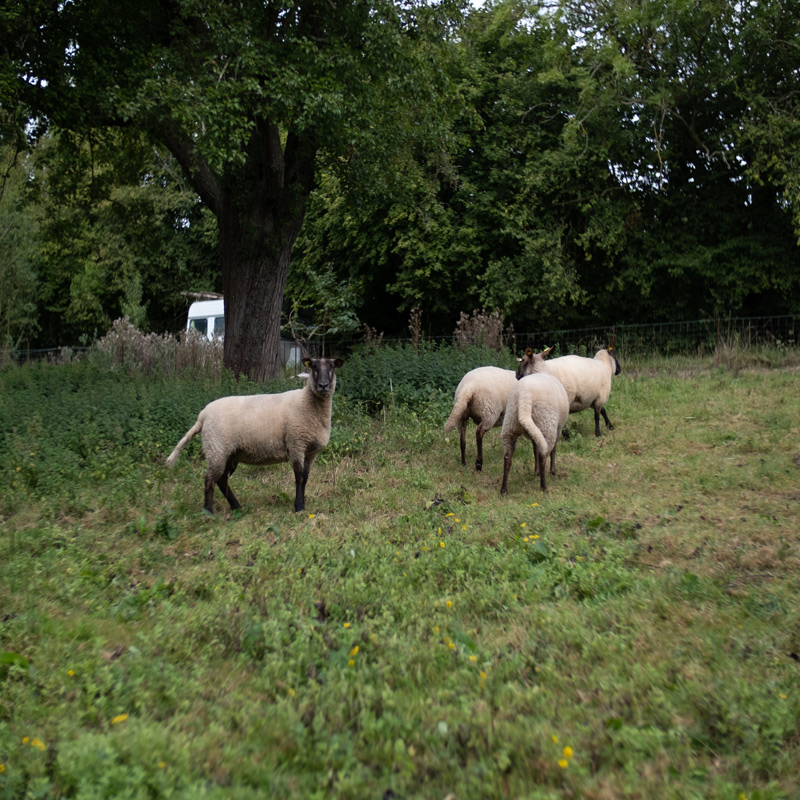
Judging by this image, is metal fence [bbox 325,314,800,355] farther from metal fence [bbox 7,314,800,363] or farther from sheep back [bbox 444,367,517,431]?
sheep back [bbox 444,367,517,431]

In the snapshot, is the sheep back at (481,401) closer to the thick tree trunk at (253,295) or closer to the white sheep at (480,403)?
the white sheep at (480,403)

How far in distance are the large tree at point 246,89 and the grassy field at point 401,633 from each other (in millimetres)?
4951

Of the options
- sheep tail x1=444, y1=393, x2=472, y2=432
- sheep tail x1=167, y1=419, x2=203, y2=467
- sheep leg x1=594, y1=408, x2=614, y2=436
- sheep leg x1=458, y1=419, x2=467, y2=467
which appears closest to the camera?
sheep tail x1=167, y1=419, x2=203, y2=467

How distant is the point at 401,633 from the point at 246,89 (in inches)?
336

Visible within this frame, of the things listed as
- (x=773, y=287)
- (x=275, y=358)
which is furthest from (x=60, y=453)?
(x=773, y=287)

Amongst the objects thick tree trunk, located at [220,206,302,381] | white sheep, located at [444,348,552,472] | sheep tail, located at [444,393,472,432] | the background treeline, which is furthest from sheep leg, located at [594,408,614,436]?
the background treeline

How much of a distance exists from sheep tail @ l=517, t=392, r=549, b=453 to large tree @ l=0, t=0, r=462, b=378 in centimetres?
539

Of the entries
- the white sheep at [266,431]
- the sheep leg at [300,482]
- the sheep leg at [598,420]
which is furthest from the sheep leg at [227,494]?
the sheep leg at [598,420]

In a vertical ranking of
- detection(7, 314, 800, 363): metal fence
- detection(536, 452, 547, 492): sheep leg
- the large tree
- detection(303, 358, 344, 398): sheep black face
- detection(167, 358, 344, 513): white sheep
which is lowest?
detection(536, 452, 547, 492): sheep leg

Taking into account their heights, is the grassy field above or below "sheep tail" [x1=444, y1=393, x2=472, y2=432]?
below

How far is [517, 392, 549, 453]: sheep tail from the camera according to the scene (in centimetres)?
775

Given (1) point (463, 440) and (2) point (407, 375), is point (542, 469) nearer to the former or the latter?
(1) point (463, 440)

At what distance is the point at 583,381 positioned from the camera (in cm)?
1115

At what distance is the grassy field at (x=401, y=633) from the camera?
3037mm
